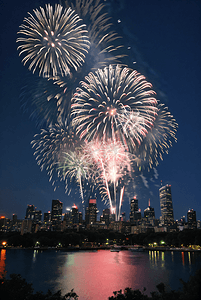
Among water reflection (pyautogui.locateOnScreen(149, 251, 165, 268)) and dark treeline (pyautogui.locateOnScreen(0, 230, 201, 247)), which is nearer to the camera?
water reflection (pyautogui.locateOnScreen(149, 251, 165, 268))

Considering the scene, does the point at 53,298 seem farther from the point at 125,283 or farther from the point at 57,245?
the point at 57,245

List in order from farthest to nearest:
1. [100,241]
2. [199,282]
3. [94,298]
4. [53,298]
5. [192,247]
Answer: [100,241] < [192,247] < [94,298] < [53,298] < [199,282]

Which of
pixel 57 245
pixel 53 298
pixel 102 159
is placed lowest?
pixel 57 245

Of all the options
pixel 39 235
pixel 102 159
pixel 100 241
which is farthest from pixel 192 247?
pixel 102 159

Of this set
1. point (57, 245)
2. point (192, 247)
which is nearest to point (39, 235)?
point (57, 245)

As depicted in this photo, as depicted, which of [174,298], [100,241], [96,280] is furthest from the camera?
[100,241]

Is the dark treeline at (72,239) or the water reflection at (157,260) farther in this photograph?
the dark treeline at (72,239)

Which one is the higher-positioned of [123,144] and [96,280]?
[123,144]

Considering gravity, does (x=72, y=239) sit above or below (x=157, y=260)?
above

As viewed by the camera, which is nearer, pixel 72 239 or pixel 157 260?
pixel 157 260

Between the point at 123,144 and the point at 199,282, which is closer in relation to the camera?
the point at 199,282
